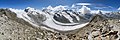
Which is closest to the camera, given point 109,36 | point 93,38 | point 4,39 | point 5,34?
point 4,39

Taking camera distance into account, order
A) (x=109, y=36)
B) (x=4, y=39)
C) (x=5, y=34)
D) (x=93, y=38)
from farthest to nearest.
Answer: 1. (x=93, y=38)
2. (x=109, y=36)
3. (x=5, y=34)
4. (x=4, y=39)

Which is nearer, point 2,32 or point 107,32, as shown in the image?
point 2,32

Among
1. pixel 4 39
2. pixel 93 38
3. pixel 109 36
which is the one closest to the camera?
pixel 4 39

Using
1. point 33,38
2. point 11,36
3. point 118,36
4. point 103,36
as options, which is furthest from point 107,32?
point 11,36

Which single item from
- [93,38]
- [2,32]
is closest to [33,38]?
[2,32]

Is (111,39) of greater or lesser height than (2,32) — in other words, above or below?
below

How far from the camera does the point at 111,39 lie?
98.7 feet

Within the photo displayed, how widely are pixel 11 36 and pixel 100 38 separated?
11924mm

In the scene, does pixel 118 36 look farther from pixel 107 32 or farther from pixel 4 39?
pixel 4 39

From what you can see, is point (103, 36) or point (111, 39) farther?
point (103, 36)

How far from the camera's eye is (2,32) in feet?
96.4

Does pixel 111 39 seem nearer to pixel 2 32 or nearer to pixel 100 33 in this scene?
pixel 100 33

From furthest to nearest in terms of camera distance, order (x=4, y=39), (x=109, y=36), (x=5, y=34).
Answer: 1. (x=109, y=36)
2. (x=5, y=34)
3. (x=4, y=39)

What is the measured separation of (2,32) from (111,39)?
44.4 feet
